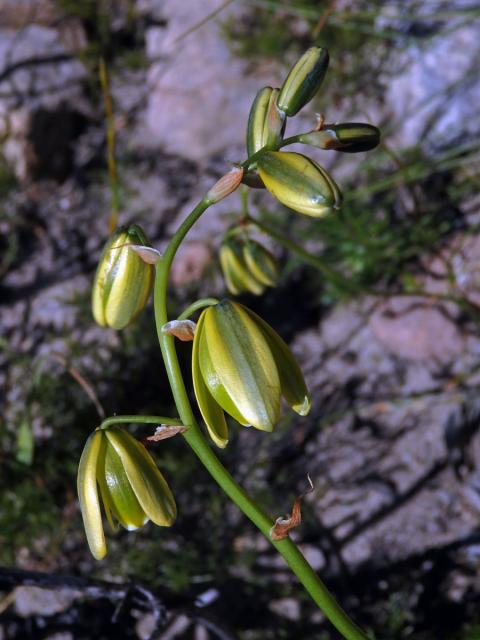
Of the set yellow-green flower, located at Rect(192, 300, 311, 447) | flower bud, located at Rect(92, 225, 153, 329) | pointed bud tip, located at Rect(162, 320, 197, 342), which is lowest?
yellow-green flower, located at Rect(192, 300, 311, 447)

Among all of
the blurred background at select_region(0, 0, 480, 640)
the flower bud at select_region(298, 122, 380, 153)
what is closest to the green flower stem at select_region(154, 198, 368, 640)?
the flower bud at select_region(298, 122, 380, 153)

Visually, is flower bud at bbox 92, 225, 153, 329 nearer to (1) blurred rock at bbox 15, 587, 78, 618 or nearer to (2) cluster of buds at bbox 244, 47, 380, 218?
(2) cluster of buds at bbox 244, 47, 380, 218

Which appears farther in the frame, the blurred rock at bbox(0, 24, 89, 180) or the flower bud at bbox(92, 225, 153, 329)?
the blurred rock at bbox(0, 24, 89, 180)

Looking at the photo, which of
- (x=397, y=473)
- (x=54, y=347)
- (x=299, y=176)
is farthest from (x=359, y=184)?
(x=299, y=176)

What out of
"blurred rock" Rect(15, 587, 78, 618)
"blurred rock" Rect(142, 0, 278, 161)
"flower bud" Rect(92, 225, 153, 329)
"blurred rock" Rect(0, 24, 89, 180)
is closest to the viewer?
"flower bud" Rect(92, 225, 153, 329)

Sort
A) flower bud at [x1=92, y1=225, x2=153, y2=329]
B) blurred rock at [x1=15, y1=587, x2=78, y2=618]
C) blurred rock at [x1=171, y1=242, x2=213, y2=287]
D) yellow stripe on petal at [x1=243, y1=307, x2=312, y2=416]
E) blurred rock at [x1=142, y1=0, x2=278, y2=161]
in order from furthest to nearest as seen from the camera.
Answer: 1. blurred rock at [x1=142, y1=0, x2=278, y2=161]
2. blurred rock at [x1=171, y1=242, x2=213, y2=287]
3. blurred rock at [x1=15, y1=587, x2=78, y2=618]
4. flower bud at [x1=92, y1=225, x2=153, y2=329]
5. yellow stripe on petal at [x1=243, y1=307, x2=312, y2=416]

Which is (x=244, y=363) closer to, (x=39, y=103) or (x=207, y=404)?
(x=207, y=404)

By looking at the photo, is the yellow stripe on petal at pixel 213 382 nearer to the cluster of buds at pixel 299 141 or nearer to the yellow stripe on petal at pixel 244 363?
the yellow stripe on petal at pixel 244 363

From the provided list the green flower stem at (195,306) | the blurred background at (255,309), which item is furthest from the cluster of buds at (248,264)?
the green flower stem at (195,306)
